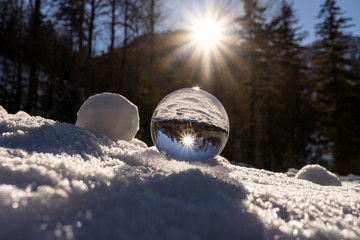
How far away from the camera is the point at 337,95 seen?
16.1 meters

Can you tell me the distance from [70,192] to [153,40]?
51.3 ft

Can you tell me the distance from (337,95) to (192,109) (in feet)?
54.8

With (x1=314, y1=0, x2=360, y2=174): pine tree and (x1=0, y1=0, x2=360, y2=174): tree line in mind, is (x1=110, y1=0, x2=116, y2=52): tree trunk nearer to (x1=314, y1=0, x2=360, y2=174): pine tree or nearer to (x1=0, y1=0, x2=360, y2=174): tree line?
(x1=0, y1=0, x2=360, y2=174): tree line

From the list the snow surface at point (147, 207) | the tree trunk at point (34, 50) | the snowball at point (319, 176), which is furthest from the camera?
the tree trunk at point (34, 50)

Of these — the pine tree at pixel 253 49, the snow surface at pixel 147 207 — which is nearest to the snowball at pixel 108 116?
the snow surface at pixel 147 207

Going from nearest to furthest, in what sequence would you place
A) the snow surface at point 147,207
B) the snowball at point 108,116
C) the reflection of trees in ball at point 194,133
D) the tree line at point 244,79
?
1. the snow surface at point 147,207
2. the reflection of trees in ball at point 194,133
3. the snowball at point 108,116
4. the tree line at point 244,79

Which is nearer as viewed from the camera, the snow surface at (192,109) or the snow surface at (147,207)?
the snow surface at (147,207)

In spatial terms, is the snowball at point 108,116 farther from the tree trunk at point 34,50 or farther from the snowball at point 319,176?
the tree trunk at point 34,50

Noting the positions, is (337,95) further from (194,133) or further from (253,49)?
(194,133)

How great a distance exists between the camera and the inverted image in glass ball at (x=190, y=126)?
2.59 m

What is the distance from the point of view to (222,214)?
3.67 ft

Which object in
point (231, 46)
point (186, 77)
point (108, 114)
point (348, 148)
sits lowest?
point (348, 148)

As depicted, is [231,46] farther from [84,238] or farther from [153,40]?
[84,238]

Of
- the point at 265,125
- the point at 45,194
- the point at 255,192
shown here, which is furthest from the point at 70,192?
the point at 265,125
